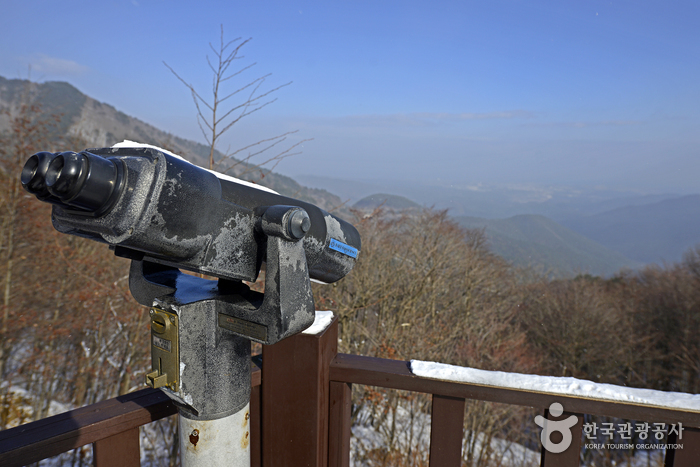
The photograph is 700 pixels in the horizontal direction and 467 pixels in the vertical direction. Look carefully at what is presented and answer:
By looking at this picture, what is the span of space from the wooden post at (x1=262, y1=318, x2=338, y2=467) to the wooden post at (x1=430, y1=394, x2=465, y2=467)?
40 centimetres

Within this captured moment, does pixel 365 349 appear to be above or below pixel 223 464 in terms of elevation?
below

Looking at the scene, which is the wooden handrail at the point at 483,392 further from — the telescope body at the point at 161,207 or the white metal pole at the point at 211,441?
the telescope body at the point at 161,207

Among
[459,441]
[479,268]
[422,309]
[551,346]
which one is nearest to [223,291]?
[459,441]

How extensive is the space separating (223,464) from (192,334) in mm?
396

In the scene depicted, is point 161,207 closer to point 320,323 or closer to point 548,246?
point 320,323

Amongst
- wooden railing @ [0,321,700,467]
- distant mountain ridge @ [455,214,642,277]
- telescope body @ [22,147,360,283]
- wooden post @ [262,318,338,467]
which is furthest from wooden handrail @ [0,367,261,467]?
distant mountain ridge @ [455,214,642,277]

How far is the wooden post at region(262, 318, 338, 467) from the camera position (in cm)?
137

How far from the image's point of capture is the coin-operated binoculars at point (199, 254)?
2.37 ft

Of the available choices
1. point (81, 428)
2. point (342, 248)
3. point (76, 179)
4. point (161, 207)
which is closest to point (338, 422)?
point (342, 248)

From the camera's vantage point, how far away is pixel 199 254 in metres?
0.87

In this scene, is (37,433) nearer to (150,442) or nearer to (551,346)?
(150,442)

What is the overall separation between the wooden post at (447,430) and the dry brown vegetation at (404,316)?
14.8 feet

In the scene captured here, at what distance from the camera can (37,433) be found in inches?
39.1

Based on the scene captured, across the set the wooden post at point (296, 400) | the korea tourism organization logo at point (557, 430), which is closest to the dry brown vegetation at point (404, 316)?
the wooden post at point (296, 400)
